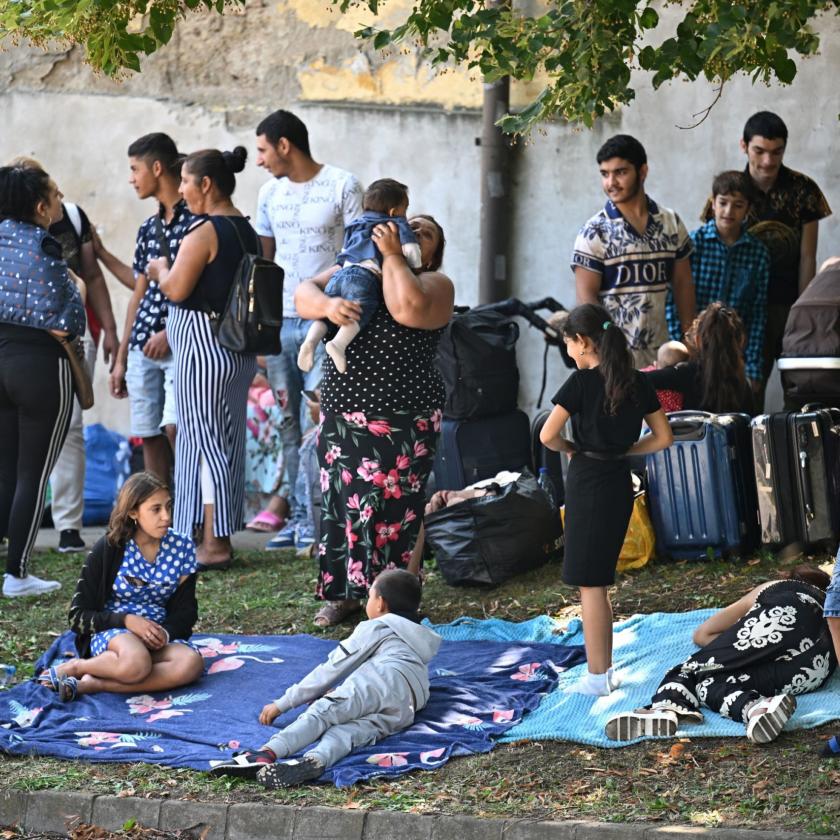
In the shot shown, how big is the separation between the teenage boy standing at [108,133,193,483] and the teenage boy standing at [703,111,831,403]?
3203 mm

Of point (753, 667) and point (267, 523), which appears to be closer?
point (753, 667)

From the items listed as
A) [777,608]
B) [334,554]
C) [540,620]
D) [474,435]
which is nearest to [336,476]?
[334,554]

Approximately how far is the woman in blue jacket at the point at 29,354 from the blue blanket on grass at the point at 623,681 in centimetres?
235

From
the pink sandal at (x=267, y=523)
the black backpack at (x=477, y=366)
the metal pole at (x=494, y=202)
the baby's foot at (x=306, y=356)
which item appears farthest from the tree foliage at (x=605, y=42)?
the pink sandal at (x=267, y=523)

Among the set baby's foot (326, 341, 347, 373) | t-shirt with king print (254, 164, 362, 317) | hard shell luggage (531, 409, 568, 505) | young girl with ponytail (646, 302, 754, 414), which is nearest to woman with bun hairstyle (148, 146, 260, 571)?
t-shirt with king print (254, 164, 362, 317)

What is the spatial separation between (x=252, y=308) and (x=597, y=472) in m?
2.69

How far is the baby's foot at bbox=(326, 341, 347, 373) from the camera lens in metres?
6.53

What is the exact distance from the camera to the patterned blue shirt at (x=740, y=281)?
848cm

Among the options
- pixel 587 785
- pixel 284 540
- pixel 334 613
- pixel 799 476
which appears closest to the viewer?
pixel 587 785

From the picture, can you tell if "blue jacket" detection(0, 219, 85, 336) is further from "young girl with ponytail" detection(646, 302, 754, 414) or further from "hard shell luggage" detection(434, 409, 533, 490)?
"young girl with ponytail" detection(646, 302, 754, 414)

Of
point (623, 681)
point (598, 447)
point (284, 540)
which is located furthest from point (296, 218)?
point (623, 681)

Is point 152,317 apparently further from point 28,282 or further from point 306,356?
point 306,356

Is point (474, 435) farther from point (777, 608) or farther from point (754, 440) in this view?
point (777, 608)

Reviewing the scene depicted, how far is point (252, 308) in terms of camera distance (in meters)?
7.72
